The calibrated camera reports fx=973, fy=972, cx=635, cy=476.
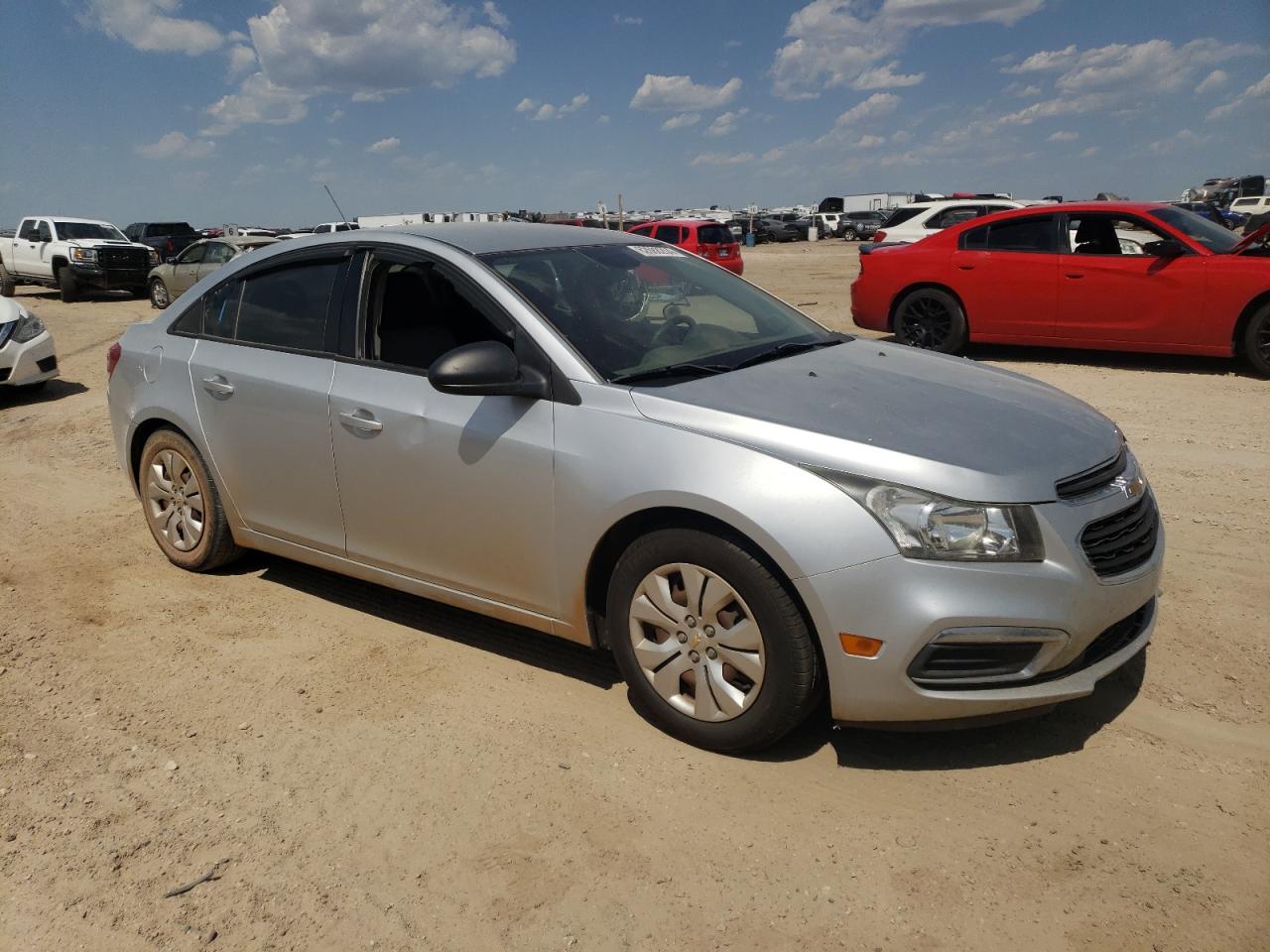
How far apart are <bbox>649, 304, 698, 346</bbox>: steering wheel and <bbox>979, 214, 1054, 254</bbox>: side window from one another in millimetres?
7041

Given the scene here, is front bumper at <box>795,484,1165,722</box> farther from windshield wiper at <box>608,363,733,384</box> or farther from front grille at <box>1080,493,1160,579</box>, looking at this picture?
windshield wiper at <box>608,363,733,384</box>

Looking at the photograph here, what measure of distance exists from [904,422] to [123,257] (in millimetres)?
22868

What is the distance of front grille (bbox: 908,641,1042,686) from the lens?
9.21 ft

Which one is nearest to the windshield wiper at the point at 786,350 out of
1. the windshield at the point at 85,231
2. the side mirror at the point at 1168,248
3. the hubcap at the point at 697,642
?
the hubcap at the point at 697,642

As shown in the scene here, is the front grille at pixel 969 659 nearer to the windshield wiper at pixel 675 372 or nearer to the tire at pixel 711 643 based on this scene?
the tire at pixel 711 643

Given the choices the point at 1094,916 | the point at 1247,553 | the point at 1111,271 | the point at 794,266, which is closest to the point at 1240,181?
the point at 794,266

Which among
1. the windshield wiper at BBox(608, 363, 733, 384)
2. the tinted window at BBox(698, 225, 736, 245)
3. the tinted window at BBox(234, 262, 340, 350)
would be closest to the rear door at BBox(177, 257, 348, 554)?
the tinted window at BBox(234, 262, 340, 350)

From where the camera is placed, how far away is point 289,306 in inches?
173

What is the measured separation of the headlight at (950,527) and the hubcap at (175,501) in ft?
11.2

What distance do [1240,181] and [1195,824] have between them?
52.7 metres

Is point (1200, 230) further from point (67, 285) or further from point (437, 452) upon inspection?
point (67, 285)

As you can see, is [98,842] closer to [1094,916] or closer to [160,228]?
[1094,916]

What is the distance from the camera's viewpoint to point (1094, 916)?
2.45 meters

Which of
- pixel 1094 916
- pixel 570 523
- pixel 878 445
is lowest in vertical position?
pixel 1094 916
